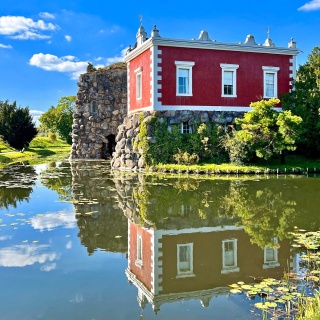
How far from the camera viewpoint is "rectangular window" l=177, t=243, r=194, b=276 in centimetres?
565

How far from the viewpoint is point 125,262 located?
6.14 meters

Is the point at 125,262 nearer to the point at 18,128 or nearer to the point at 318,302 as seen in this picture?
the point at 318,302

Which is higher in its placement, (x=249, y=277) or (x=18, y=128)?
(x=18, y=128)

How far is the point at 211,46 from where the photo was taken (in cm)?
2148

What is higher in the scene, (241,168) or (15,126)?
(15,126)

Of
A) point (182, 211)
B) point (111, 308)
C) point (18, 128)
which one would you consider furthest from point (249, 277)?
point (18, 128)

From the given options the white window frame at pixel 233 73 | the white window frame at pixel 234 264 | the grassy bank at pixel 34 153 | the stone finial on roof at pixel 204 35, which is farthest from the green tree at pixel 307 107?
the grassy bank at pixel 34 153

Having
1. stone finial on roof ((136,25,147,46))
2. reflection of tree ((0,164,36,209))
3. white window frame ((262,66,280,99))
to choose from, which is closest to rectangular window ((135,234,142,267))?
reflection of tree ((0,164,36,209))

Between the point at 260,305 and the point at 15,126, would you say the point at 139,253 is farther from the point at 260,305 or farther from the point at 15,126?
the point at 15,126

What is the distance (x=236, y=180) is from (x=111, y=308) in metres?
11.9

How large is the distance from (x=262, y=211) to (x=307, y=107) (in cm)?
1359

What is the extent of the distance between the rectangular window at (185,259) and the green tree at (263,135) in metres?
12.7

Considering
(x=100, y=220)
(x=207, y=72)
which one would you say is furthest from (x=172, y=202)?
(x=207, y=72)

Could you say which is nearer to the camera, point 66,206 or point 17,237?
point 17,237
